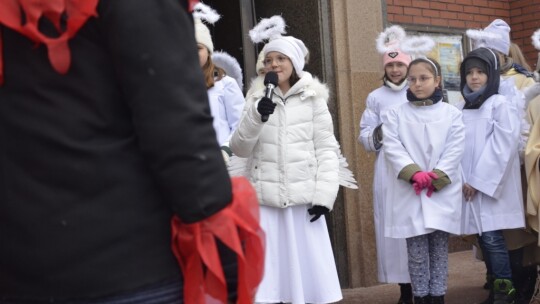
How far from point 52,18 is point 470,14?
29.0 ft

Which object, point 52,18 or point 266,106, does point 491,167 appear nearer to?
point 266,106

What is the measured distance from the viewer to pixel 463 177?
731cm

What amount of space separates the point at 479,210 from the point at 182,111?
18.1 feet

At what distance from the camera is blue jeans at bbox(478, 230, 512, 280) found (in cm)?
703

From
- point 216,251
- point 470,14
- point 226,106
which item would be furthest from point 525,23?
point 216,251

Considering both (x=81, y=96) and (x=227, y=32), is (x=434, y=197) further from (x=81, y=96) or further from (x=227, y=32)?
(x=81, y=96)

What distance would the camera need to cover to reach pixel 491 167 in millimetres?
7145

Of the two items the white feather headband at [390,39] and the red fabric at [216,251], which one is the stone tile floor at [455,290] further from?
the red fabric at [216,251]

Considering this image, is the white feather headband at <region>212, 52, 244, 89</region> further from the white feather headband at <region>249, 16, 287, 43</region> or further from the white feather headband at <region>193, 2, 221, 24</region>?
the white feather headband at <region>249, 16, 287, 43</region>

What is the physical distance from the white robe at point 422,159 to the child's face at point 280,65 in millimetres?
955

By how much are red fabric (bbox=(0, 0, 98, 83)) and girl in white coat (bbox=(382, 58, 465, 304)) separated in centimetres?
467

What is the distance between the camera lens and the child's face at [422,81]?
6766mm

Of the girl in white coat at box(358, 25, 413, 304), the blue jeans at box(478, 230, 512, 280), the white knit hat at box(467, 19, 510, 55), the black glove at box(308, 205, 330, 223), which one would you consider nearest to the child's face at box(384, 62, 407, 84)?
the girl in white coat at box(358, 25, 413, 304)

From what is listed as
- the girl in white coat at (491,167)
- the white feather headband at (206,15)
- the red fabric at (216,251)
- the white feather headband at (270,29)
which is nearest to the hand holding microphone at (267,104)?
the white feather headband at (270,29)
